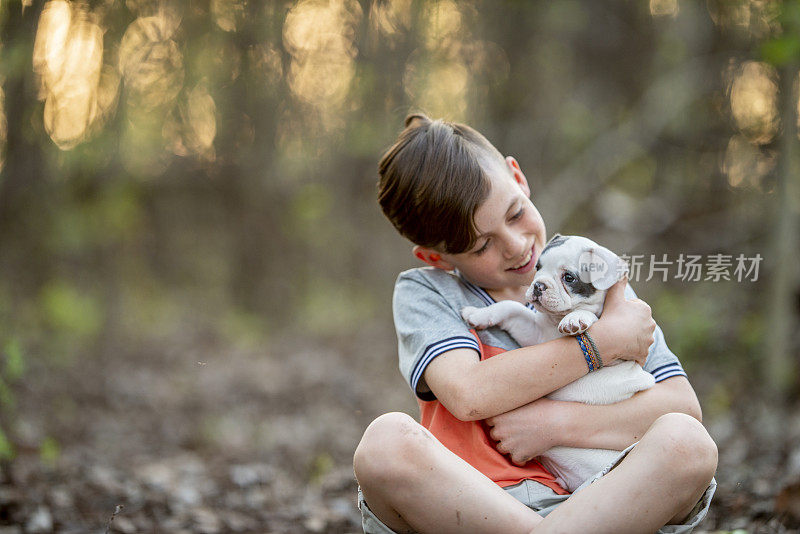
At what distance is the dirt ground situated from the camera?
11.1 ft

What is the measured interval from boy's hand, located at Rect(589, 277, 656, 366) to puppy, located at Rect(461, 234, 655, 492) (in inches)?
1.9

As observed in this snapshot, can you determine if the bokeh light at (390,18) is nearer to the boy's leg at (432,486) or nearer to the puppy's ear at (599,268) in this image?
the puppy's ear at (599,268)

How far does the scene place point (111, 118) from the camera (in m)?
9.21

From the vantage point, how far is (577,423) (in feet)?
7.57

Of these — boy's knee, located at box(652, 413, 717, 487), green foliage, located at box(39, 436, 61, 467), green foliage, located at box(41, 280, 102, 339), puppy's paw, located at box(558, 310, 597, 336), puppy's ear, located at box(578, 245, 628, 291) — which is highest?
puppy's ear, located at box(578, 245, 628, 291)

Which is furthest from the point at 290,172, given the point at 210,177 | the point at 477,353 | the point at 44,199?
the point at 477,353

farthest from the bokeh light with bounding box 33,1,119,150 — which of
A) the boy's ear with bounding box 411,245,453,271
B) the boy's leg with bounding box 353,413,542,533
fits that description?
the boy's leg with bounding box 353,413,542,533

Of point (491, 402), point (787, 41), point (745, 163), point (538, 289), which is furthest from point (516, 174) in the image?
point (745, 163)

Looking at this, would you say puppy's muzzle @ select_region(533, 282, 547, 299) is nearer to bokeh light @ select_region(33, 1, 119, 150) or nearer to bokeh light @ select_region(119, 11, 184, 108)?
bokeh light @ select_region(33, 1, 119, 150)

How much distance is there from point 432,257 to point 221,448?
318 cm

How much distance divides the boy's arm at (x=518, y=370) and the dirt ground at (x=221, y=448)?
4.56ft

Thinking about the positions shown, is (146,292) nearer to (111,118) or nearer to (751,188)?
(111,118)

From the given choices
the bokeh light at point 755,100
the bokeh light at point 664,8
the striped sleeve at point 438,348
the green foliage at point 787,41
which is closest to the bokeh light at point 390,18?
the bokeh light at point 664,8

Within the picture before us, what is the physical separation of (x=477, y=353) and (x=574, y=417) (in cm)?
39
